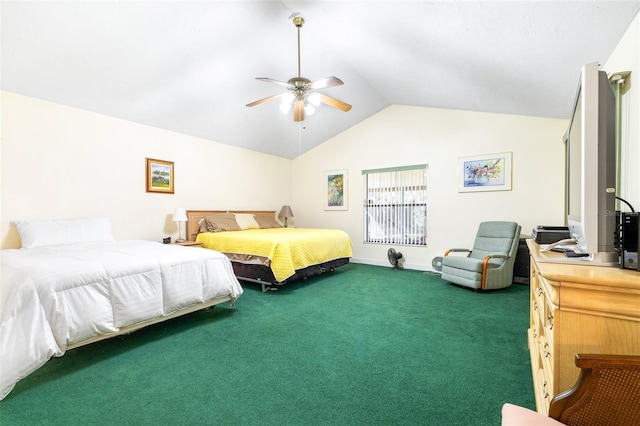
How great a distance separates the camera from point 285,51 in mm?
3555

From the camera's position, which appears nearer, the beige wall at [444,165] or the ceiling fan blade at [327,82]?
the ceiling fan blade at [327,82]

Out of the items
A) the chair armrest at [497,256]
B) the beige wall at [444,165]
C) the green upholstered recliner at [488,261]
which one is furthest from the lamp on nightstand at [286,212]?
the chair armrest at [497,256]

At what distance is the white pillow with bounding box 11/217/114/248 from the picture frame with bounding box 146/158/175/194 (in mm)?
843

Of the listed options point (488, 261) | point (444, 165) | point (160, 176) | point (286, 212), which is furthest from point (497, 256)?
point (160, 176)

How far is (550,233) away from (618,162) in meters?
0.67

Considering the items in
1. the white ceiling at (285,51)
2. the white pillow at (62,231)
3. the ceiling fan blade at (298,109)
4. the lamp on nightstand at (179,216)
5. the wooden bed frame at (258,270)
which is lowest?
the wooden bed frame at (258,270)

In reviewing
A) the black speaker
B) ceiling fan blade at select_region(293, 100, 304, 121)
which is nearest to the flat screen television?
the black speaker

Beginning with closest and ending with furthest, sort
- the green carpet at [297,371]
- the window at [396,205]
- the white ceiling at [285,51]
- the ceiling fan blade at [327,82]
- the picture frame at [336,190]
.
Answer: the green carpet at [297,371], the white ceiling at [285,51], the ceiling fan blade at [327,82], the window at [396,205], the picture frame at [336,190]

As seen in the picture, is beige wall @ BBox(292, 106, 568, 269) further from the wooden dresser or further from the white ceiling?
the wooden dresser

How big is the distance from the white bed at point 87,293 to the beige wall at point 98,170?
0.72 meters

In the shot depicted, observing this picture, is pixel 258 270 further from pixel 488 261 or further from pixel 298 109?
pixel 488 261

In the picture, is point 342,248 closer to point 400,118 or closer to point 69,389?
point 400,118

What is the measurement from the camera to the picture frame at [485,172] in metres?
4.32

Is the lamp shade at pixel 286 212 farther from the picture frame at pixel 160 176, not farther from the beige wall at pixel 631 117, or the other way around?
the beige wall at pixel 631 117
